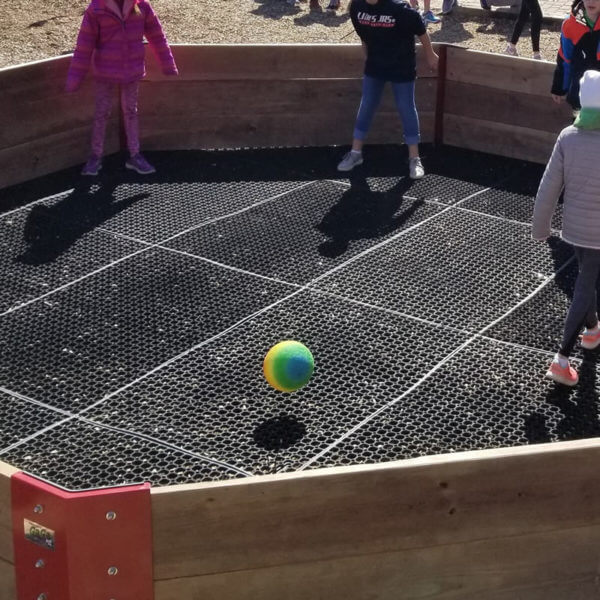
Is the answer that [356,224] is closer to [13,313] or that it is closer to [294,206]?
[294,206]

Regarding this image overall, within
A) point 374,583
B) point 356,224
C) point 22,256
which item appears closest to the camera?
point 374,583

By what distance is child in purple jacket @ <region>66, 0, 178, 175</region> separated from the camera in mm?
8195

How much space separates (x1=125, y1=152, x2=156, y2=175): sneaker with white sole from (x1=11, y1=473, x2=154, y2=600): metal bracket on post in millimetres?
5417

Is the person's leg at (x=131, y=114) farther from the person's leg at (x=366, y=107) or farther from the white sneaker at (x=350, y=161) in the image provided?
the person's leg at (x=366, y=107)

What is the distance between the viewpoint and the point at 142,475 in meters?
4.80

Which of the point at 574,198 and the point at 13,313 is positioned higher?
the point at 574,198

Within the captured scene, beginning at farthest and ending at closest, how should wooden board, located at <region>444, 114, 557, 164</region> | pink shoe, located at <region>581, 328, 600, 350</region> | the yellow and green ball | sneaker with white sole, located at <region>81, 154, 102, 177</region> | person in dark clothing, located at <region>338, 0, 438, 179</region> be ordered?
wooden board, located at <region>444, 114, 557, 164</region> < sneaker with white sole, located at <region>81, 154, 102, 177</region> < person in dark clothing, located at <region>338, 0, 438, 179</region> < pink shoe, located at <region>581, 328, 600, 350</region> < the yellow and green ball

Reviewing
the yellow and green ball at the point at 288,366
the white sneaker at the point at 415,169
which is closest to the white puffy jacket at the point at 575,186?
the yellow and green ball at the point at 288,366

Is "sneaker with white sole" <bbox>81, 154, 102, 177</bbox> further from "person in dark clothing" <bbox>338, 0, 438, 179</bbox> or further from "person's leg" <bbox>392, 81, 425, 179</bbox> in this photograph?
"person's leg" <bbox>392, 81, 425, 179</bbox>

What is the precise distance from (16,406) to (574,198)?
2.99m

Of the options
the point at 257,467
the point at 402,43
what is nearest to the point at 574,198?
the point at 257,467

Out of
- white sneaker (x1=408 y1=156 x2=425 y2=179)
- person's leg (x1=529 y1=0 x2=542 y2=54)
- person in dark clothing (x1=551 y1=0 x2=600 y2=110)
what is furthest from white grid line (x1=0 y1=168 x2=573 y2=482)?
person's leg (x1=529 y1=0 x2=542 y2=54)

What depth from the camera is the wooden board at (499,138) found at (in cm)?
905

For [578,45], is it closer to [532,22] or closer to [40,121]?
[40,121]
